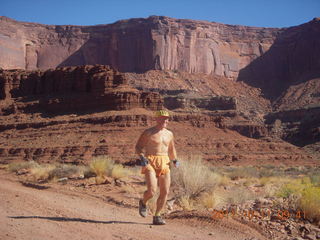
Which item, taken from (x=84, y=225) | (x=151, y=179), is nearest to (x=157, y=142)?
(x=151, y=179)

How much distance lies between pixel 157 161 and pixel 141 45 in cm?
9145

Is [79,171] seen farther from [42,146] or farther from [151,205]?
[42,146]

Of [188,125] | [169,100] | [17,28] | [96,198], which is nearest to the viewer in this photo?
[96,198]

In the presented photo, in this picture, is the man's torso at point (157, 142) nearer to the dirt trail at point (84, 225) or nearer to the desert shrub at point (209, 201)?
the dirt trail at point (84, 225)

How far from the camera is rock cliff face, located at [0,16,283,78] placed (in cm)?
9425

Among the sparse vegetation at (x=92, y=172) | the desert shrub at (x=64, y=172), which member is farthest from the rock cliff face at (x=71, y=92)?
the sparse vegetation at (x=92, y=172)

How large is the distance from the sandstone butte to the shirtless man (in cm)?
2285

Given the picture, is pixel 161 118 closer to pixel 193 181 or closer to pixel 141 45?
pixel 193 181

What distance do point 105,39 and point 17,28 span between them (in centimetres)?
2291

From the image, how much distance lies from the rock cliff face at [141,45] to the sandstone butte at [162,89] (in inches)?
11.7

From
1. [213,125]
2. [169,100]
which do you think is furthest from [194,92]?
[213,125]

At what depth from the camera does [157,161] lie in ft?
21.6

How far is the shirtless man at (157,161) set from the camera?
6.42 m

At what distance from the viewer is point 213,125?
47.8m
